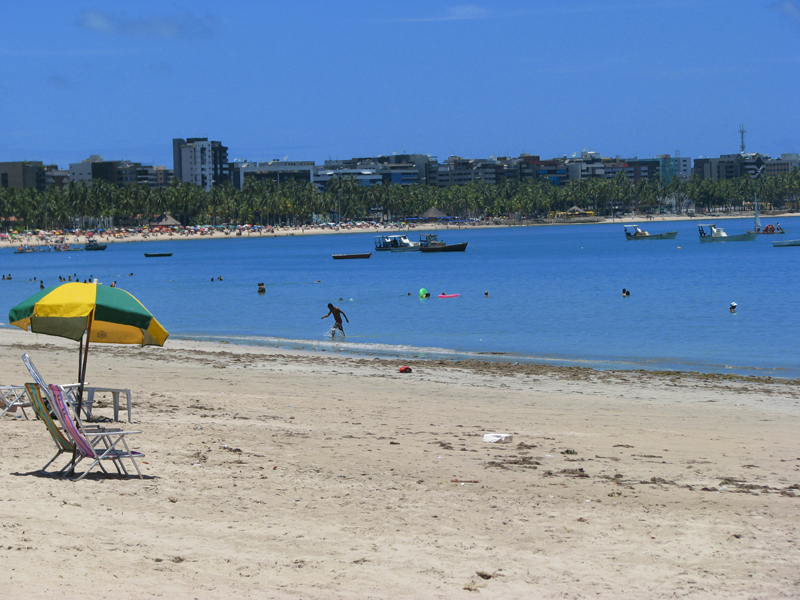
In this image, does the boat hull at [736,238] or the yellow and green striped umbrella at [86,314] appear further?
the boat hull at [736,238]

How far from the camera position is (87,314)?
1048 centimetres

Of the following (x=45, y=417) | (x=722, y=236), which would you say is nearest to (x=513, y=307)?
(x=45, y=417)

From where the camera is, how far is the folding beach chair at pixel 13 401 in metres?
12.7

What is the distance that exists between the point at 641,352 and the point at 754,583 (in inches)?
838

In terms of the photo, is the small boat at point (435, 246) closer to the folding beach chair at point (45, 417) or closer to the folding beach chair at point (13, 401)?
the folding beach chair at point (13, 401)

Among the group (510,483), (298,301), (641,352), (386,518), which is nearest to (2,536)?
(386,518)

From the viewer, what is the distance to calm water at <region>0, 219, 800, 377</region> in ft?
92.5

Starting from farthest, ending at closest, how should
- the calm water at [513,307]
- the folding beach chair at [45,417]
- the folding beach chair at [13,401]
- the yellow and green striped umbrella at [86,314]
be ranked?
the calm water at [513,307] < the folding beach chair at [13,401] < the yellow and green striped umbrella at [86,314] < the folding beach chair at [45,417]

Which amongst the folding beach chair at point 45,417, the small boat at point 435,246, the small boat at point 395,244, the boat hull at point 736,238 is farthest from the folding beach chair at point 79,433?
the boat hull at point 736,238

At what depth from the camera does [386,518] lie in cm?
815

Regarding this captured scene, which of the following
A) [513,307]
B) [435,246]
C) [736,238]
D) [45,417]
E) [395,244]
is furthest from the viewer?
[736,238]

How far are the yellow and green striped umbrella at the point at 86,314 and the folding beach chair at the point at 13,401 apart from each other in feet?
5.77

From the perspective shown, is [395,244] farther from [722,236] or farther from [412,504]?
[412,504]

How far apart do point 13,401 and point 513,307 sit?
33.6m
